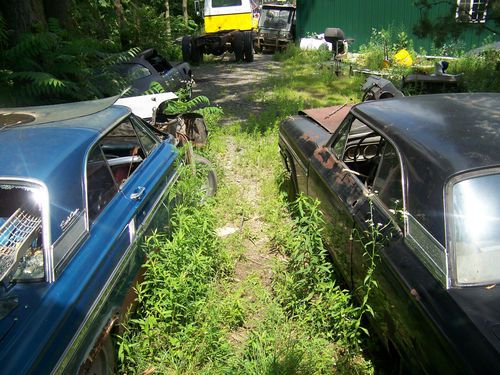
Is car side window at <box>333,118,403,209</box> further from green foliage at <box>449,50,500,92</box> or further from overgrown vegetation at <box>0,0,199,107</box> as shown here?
green foliage at <box>449,50,500,92</box>

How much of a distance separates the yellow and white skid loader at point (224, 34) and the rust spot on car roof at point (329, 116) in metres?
11.3

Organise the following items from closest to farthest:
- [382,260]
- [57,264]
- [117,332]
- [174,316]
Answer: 1. [57,264]
2. [382,260]
3. [117,332]
4. [174,316]

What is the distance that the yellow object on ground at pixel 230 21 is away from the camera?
660 inches

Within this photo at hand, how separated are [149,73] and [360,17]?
1093 cm

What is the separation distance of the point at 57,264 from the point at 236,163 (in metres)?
4.46

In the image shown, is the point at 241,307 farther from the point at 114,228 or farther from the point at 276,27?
the point at 276,27

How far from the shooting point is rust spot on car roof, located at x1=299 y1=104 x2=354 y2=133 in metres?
4.61

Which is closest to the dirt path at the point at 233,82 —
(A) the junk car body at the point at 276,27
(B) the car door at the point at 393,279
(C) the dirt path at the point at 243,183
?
(C) the dirt path at the point at 243,183

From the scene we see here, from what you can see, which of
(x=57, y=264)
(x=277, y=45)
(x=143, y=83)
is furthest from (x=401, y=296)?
(x=277, y=45)

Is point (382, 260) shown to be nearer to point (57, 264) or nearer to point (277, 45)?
point (57, 264)

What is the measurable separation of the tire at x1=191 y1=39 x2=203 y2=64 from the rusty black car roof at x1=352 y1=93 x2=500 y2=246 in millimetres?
13570

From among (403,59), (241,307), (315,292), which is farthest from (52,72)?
A: (403,59)

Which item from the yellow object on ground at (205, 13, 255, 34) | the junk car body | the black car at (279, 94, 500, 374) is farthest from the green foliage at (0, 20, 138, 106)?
the junk car body

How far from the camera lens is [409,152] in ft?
8.86
